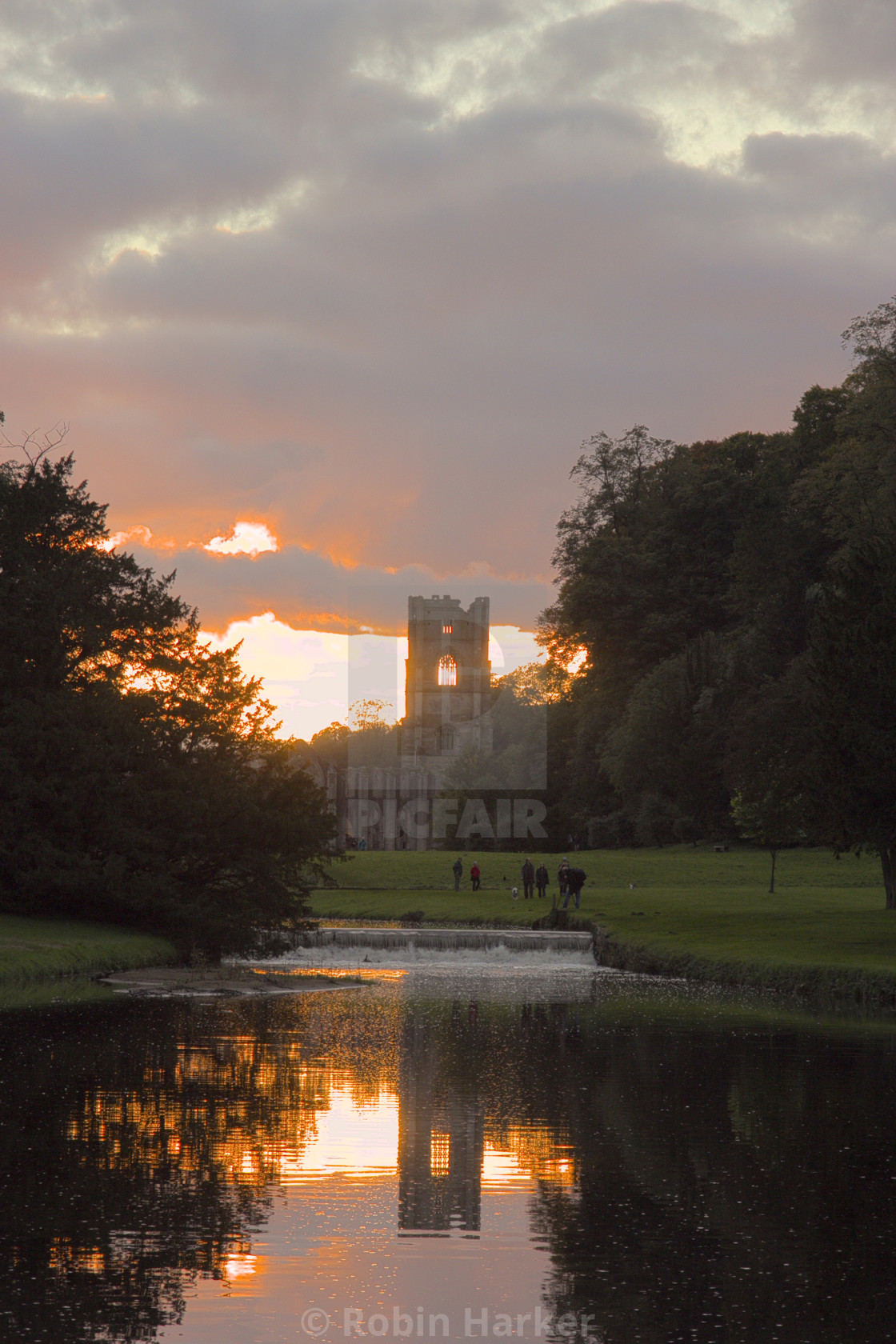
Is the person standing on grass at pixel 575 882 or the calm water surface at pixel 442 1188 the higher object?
the calm water surface at pixel 442 1188

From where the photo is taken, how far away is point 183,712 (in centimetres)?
3628

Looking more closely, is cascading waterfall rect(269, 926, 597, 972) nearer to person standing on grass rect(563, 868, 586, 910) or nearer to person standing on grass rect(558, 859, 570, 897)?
person standing on grass rect(563, 868, 586, 910)

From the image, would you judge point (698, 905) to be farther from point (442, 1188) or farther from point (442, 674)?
point (442, 674)

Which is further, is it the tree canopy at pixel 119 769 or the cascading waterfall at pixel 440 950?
the cascading waterfall at pixel 440 950

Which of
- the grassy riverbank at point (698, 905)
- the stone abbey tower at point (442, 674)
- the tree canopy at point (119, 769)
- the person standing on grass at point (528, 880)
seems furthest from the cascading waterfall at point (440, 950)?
the stone abbey tower at point (442, 674)

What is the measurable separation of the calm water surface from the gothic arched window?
106994 millimetres

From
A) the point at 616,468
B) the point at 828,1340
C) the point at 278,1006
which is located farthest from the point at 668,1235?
the point at 616,468

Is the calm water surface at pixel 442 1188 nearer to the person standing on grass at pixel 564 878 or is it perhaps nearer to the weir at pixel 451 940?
the weir at pixel 451 940

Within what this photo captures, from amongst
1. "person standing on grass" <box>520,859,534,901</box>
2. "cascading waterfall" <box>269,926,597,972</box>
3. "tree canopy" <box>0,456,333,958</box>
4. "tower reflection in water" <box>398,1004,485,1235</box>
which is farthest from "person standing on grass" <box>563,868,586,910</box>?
"tower reflection in water" <box>398,1004,485,1235</box>

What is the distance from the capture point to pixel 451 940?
40.2m

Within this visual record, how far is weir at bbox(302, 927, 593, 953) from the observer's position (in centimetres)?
3934

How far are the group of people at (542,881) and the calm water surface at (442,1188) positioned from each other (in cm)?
2740

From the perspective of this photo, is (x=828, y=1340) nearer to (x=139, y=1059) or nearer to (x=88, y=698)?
(x=139, y=1059)

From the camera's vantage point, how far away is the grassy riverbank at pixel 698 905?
28938 millimetres
